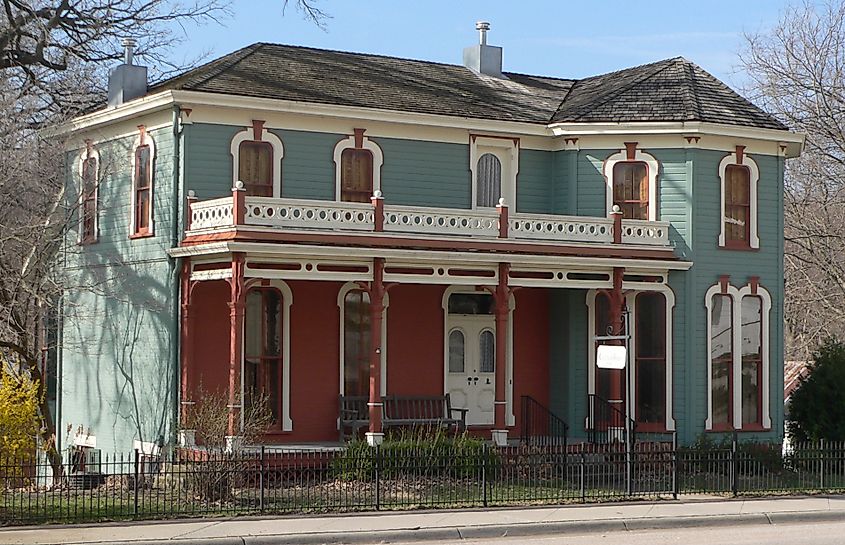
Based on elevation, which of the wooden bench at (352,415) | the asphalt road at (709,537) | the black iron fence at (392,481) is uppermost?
the wooden bench at (352,415)

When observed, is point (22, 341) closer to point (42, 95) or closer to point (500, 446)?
point (42, 95)

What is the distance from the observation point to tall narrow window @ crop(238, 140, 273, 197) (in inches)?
1102

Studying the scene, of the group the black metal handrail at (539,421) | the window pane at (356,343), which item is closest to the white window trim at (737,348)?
the black metal handrail at (539,421)

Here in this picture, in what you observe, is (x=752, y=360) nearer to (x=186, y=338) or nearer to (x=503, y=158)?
(x=503, y=158)

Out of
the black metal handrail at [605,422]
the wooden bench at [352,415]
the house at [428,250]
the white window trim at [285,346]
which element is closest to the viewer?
the house at [428,250]

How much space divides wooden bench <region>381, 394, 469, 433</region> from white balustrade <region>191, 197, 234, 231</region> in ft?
17.6

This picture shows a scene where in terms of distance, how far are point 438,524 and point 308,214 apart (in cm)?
782

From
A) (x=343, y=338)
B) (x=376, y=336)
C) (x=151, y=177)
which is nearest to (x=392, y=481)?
(x=376, y=336)

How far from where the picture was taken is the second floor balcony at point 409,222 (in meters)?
25.5

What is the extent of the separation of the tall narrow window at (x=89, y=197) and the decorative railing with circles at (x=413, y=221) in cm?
465

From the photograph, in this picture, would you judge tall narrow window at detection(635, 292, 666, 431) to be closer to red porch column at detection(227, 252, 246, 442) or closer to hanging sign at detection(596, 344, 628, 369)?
hanging sign at detection(596, 344, 628, 369)

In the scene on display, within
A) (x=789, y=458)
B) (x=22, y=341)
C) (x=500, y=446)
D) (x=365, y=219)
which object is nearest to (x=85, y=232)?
(x=22, y=341)

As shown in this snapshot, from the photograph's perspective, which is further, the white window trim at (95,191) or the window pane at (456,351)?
the white window trim at (95,191)

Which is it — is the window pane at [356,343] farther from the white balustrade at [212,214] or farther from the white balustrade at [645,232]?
the white balustrade at [645,232]
